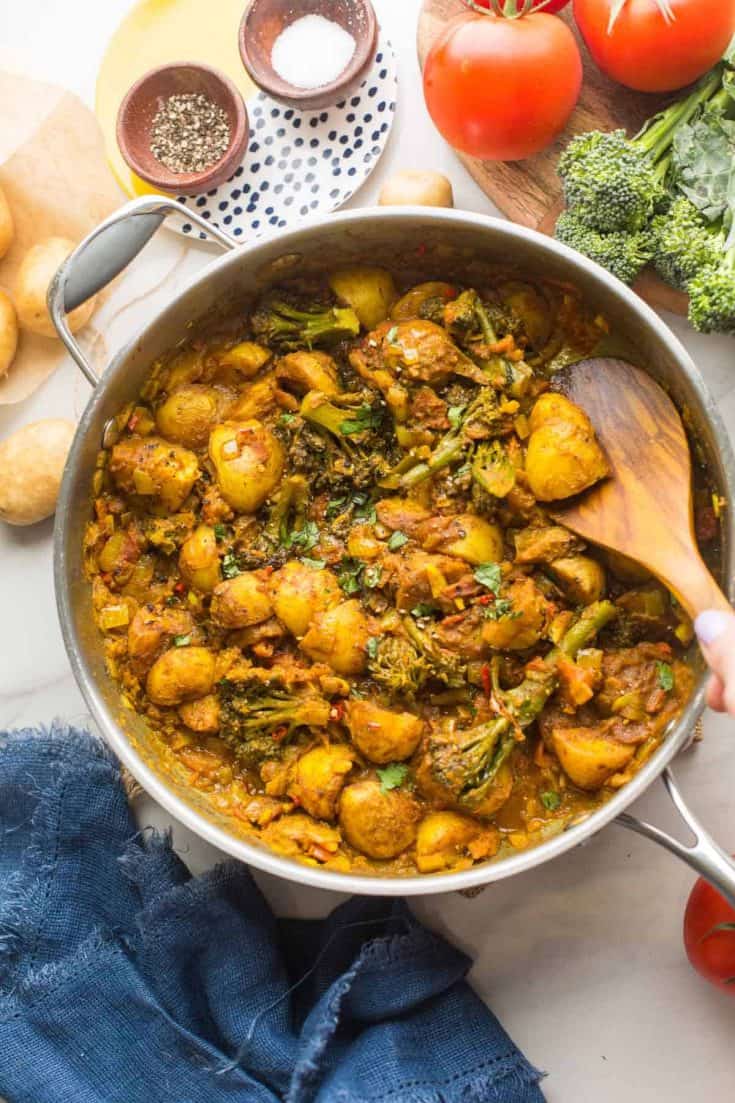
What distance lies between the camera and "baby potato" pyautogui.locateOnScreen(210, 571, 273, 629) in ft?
9.18

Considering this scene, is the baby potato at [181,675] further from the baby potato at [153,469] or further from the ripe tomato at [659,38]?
the ripe tomato at [659,38]

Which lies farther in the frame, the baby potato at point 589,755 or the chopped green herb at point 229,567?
the chopped green herb at point 229,567

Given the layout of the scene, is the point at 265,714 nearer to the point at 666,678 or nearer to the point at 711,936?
the point at 666,678

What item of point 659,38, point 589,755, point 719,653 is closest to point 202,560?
point 589,755

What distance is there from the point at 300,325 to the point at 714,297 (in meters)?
1.03

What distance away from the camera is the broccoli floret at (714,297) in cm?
265

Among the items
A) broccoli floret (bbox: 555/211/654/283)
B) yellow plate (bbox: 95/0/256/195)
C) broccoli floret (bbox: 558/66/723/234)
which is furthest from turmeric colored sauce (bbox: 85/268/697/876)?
yellow plate (bbox: 95/0/256/195)

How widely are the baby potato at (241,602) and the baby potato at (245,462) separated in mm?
210

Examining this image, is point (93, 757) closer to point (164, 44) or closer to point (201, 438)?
point (201, 438)

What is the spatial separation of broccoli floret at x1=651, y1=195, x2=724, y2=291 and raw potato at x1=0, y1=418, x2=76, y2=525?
5.42 feet

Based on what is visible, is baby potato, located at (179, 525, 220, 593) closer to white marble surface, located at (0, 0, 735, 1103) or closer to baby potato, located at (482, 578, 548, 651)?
baby potato, located at (482, 578, 548, 651)

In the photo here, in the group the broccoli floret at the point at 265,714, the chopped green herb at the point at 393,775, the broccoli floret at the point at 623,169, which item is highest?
the broccoli floret at the point at 623,169

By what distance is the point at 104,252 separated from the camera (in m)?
2.72

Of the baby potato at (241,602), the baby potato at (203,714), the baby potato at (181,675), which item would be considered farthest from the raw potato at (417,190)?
the baby potato at (203,714)
